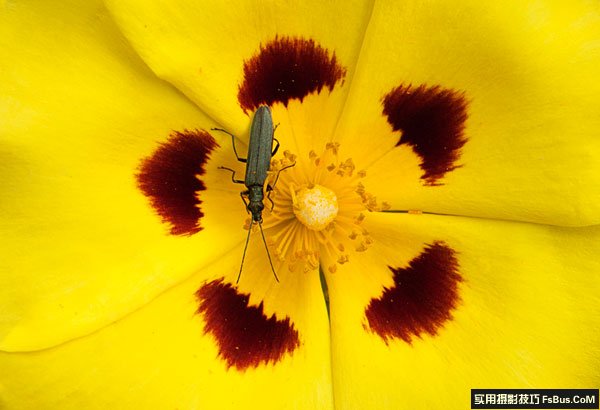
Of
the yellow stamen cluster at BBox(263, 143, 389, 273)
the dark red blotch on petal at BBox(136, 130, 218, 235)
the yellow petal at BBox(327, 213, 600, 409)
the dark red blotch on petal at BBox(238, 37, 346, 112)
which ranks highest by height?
the dark red blotch on petal at BBox(238, 37, 346, 112)

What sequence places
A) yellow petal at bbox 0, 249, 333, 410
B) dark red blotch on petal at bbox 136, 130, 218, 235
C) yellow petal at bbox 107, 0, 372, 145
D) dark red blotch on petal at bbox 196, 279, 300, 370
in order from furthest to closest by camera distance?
dark red blotch on petal at bbox 196, 279, 300, 370 < dark red blotch on petal at bbox 136, 130, 218, 235 < yellow petal at bbox 0, 249, 333, 410 < yellow petal at bbox 107, 0, 372, 145

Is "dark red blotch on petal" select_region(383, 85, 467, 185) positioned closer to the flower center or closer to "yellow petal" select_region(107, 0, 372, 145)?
"yellow petal" select_region(107, 0, 372, 145)

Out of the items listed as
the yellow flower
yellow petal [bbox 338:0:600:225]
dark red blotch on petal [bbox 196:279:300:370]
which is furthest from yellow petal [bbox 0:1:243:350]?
yellow petal [bbox 338:0:600:225]

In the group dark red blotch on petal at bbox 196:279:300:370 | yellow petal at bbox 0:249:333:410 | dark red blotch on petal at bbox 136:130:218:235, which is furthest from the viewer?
dark red blotch on petal at bbox 196:279:300:370

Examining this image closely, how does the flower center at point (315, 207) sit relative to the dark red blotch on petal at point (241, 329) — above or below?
above

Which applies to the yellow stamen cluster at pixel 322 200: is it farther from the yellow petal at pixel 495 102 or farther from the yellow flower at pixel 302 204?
the yellow petal at pixel 495 102

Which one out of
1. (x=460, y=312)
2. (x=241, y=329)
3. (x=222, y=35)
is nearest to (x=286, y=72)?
(x=222, y=35)

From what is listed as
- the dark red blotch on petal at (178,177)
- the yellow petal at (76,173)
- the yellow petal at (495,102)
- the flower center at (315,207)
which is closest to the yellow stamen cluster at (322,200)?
the flower center at (315,207)
